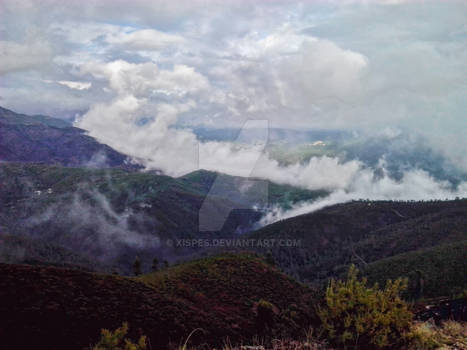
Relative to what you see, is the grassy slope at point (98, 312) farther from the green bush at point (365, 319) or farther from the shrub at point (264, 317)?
the green bush at point (365, 319)

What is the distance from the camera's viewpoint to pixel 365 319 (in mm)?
9812

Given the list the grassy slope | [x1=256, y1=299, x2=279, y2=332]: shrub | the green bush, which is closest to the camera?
the green bush

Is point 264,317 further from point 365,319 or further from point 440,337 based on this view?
point 365,319

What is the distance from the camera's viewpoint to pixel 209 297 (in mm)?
42594

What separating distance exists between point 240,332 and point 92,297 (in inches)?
420

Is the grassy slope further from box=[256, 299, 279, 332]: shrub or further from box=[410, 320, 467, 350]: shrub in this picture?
box=[410, 320, 467, 350]: shrub

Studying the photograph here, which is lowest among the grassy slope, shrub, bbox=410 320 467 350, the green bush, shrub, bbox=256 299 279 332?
the grassy slope

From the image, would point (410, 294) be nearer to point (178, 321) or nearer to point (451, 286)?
point (451, 286)

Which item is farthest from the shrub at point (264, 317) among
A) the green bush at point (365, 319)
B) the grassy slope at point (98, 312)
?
the green bush at point (365, 319)

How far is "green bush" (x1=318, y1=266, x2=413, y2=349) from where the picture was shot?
31.9ft

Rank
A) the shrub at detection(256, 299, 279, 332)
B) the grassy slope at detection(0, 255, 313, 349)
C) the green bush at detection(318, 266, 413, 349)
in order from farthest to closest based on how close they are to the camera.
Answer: the shrub at detection(256, 299, 279, 332), the grassy slope at detection(0, 255, 313, 349), the green bush at detection(318, 266, 413, 349)

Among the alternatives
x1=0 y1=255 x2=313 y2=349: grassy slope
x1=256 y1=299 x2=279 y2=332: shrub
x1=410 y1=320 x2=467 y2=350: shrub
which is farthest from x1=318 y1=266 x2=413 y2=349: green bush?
x1=256 y1=299 x2=279 y2=332: shrub

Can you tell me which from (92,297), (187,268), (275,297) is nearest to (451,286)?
(275,297)

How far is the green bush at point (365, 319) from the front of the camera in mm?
9719
